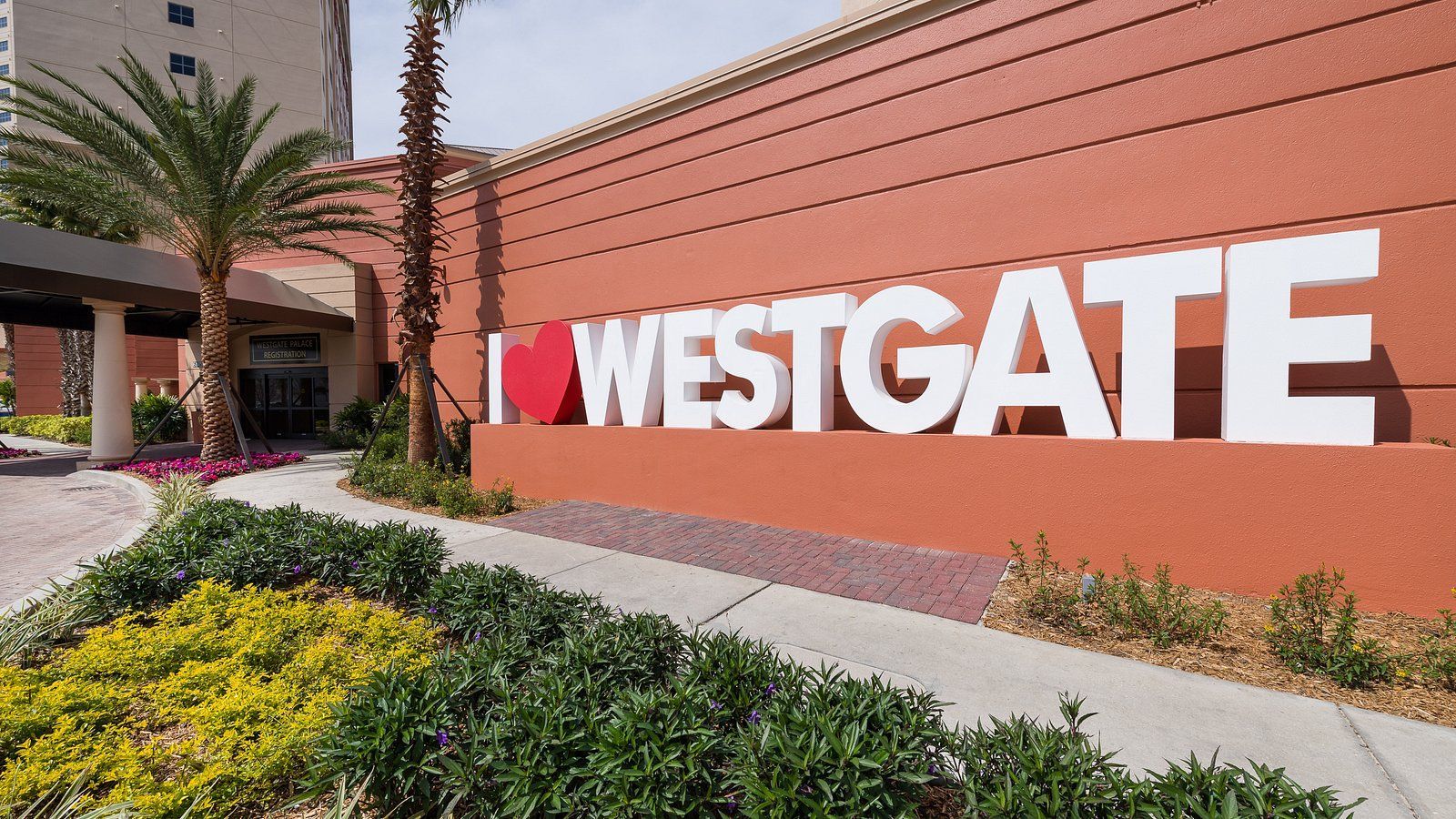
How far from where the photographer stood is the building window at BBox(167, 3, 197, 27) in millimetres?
35312

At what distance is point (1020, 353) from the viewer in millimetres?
6562

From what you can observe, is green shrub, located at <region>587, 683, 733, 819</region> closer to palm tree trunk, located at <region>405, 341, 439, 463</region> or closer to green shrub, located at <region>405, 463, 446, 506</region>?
green shrub, located at <region>405, 463, 446, 506</region>

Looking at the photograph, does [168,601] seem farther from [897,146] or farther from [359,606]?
[897,146]

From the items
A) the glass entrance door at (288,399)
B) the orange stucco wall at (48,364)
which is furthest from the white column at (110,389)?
the orange stucco wall at (48,364)

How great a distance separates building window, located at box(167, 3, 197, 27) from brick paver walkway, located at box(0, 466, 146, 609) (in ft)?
118

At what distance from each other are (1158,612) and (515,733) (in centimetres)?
463

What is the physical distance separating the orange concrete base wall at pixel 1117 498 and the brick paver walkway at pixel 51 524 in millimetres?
7047

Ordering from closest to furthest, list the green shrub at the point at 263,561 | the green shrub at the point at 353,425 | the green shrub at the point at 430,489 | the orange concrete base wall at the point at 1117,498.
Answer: the orange concrete base wall at the point at 1117,498 < the green shrub at the point at 263,561 < the green shrub at the point at 430,489 < the green shrub at the point at 353,425

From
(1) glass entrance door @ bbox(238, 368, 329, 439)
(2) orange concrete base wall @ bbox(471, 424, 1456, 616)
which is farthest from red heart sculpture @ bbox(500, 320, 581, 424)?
(1) glass entrance door @ bbox(238, 368, 329, 439)

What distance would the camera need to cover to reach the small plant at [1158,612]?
4.32 metres

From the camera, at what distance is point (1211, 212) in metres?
5.81

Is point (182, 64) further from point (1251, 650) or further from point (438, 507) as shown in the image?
point (1251, 650)

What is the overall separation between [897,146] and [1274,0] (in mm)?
3593

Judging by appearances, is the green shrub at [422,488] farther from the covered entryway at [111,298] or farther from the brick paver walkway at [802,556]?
the covered entryway at [111,298]
